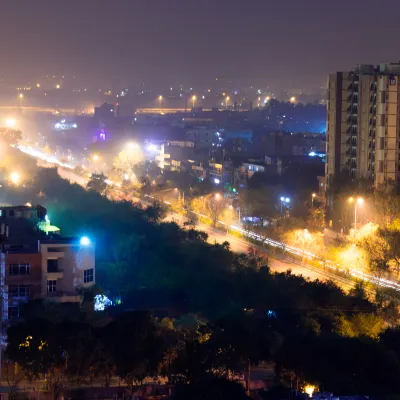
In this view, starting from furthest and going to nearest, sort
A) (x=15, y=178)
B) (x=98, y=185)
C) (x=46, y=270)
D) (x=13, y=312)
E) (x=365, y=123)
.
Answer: (x=15, y=178), (x=98, y=185), (x=365, y=123), (x=46, y=270), (x=13, y=312)

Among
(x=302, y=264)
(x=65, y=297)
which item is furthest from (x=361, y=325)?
(x=302, y=264)

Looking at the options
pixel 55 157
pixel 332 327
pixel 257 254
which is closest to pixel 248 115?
pixel 55 157

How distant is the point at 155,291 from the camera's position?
42.5 ft

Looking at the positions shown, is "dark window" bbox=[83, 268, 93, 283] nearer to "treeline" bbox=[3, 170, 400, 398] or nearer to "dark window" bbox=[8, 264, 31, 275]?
"treeline" bbox=[3, 170, 400, 398]

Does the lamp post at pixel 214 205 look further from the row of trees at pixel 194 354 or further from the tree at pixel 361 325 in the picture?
the row of trees at pixel 194 354

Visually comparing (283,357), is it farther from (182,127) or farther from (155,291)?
(182,127)

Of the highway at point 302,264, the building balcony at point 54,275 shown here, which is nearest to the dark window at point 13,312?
the building balcony at point 54,275

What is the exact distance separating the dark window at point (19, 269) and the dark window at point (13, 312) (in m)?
0.52

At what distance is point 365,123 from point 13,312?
917 cm

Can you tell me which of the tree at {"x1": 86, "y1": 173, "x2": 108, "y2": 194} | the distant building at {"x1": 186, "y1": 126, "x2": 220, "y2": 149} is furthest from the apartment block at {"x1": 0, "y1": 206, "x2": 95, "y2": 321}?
the distant building at {"x1": 186, "y1": 126, "x2": 220, "y2": 149}

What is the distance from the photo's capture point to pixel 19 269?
11.8 metres

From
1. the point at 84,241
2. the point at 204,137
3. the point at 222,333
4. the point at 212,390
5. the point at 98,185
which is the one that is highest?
the point at 204,137

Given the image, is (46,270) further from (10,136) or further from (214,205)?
(10,136)

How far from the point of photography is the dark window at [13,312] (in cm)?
1117
